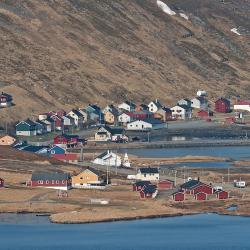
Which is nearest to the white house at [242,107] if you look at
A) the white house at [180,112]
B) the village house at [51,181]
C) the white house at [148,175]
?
the white house at [180,112]

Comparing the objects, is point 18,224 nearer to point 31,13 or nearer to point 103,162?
point 103,162

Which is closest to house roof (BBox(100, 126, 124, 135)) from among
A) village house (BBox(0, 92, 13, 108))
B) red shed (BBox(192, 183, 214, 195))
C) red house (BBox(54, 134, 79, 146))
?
red house (BBox(54, 134, 79, 146))

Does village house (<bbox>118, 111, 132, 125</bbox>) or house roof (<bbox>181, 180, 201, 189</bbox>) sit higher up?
village house (<bbox>118, 111, 132, 125</bbox>)

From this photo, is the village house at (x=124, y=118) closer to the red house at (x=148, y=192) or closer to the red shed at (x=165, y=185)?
the red shed at (x=165, y=185)

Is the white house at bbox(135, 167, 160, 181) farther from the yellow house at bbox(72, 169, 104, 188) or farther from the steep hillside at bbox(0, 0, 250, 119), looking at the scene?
the steep hillside at bbox(0, 0, 250, 119)

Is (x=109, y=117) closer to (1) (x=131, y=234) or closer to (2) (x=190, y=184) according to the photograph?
(2) (x=190, y=184)

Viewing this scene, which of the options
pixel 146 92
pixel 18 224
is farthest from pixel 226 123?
pixel 18 224

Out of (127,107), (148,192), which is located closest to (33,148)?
(148,192)

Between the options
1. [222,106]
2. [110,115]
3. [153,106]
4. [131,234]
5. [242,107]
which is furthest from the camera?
[242,107]
